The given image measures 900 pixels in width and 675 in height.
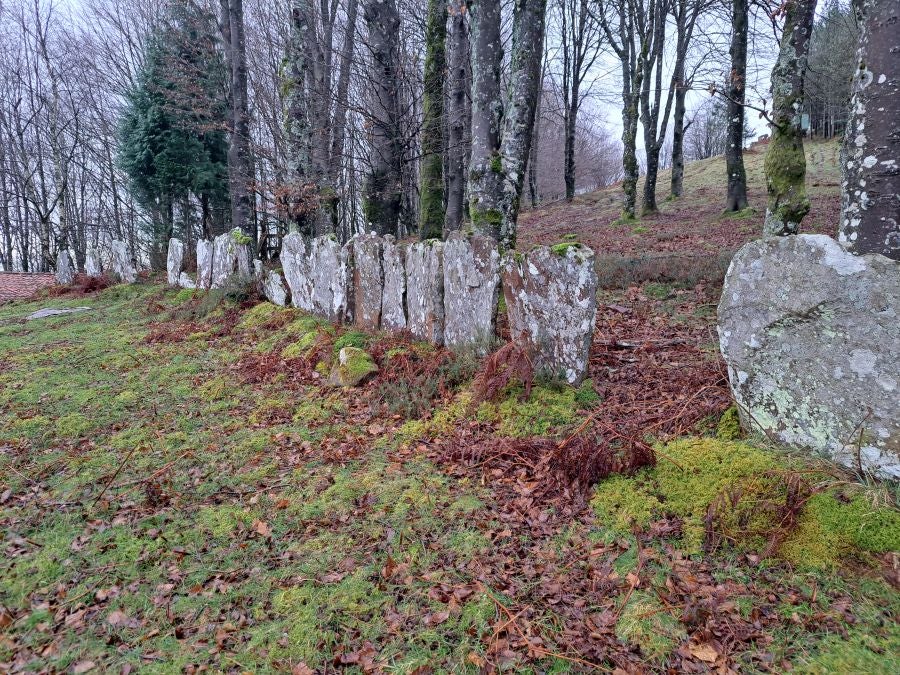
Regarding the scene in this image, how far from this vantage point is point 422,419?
427cm

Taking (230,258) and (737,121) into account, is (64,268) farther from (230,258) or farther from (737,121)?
(737,121)

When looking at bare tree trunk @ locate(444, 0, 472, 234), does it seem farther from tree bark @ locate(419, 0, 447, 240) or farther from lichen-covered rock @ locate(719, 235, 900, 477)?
lichen-covered rock @ locate(719, 235, 900, 477)

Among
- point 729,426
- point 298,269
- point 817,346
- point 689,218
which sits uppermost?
point 689,218

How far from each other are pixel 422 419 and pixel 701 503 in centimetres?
231

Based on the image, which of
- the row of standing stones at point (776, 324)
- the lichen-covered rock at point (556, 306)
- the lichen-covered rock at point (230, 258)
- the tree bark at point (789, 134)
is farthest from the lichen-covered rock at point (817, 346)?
the lichen-covered rock at point (230, 258)

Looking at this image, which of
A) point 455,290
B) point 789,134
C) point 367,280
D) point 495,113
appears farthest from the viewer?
point 789,134

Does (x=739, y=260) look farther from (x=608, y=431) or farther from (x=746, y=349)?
(x=608, y=431)

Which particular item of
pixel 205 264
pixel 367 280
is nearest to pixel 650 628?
pixel 367 280

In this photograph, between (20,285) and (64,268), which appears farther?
(20,285)

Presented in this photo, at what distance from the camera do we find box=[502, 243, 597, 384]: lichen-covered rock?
4074 mm

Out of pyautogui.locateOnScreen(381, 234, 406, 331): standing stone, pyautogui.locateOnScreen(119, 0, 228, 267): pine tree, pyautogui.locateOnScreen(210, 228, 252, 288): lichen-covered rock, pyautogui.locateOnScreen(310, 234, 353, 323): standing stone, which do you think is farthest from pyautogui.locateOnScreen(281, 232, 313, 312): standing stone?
pyautogui.locateOnScreen(119, 0, 228, 267): pine tree

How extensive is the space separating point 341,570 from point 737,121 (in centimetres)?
1530

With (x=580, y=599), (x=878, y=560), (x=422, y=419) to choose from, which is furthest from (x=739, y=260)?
(x=422, y=419)

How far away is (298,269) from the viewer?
7.73 meters
